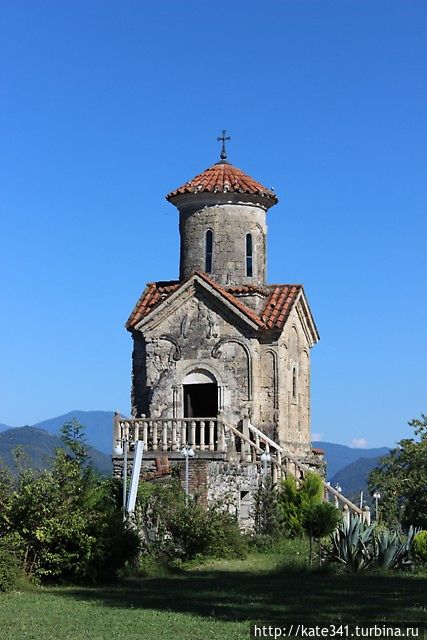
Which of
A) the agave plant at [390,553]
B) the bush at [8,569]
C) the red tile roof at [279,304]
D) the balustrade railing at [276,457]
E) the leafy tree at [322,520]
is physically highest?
the red tile roof at [279,304]

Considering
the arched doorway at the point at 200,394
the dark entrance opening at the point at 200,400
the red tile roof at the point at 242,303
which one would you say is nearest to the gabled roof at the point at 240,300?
the red tile roof at the point at 242,303

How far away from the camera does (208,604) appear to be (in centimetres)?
2005

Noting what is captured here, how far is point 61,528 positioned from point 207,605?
511 centimetres

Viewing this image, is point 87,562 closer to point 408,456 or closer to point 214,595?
point 214,595

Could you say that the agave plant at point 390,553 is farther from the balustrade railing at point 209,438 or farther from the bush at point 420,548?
the balustrade railing at point 209,438

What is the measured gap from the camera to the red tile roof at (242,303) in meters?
36.9

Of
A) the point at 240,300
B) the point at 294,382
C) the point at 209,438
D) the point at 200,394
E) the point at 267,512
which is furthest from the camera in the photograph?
the point at 294,382

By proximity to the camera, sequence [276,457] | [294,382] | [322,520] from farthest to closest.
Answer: [294,382] → [276,457] → [322,520]

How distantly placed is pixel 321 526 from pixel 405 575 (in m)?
2.94

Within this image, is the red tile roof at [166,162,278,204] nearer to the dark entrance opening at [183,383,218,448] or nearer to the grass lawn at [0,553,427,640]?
the dark entrance opening at [183,383,218,448]

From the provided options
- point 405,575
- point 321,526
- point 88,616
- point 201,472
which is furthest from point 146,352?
point 88,616

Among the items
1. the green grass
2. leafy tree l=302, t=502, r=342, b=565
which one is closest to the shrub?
leafy tree l=302, t=502, r=342, b=565

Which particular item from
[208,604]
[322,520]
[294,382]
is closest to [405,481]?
[294,382]

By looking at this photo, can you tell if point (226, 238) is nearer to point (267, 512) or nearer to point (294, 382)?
point (294, 382)
